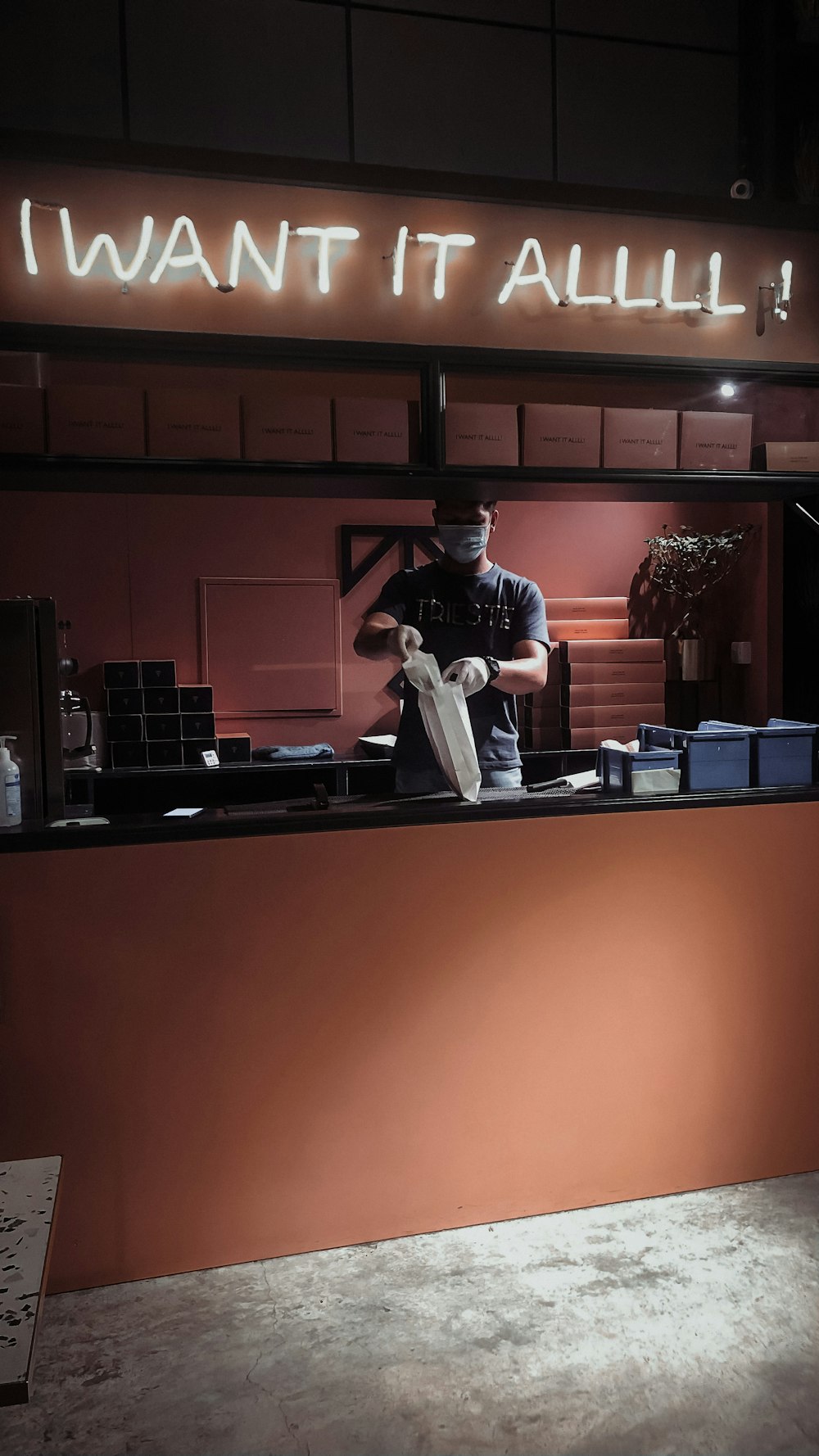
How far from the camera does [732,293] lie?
3.07 metres

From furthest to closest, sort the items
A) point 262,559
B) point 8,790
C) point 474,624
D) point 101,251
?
point 262,559 → point 474,624 → point 101,251 → point 8,790

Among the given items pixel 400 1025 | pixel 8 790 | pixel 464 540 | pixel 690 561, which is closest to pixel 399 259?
pixel 464 540

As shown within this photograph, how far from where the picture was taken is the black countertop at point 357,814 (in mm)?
2391

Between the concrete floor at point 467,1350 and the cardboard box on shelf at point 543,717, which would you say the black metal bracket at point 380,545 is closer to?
the cardboard box on shelf at point 543,717

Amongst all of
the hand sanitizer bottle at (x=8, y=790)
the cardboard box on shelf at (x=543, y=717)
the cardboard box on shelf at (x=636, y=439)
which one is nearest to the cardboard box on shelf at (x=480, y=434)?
the cardboard box on shelf at (x=636, y=439)

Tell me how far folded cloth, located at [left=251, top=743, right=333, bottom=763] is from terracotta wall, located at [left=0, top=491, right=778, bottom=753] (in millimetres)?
326

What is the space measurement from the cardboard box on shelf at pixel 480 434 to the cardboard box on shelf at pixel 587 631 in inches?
98.7

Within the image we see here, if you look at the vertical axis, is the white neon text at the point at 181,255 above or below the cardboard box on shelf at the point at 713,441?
above

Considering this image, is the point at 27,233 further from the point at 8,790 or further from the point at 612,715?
the point at 612,715

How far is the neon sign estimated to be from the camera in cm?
254

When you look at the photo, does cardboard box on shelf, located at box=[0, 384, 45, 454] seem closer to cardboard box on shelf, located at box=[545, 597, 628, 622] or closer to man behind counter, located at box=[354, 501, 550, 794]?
man behind counter, located at box=[354, 501, 550, 794]

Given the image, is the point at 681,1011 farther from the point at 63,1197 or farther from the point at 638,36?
the point at 638,36

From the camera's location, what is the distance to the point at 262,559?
17.3 feet

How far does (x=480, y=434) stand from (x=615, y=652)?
253cm
